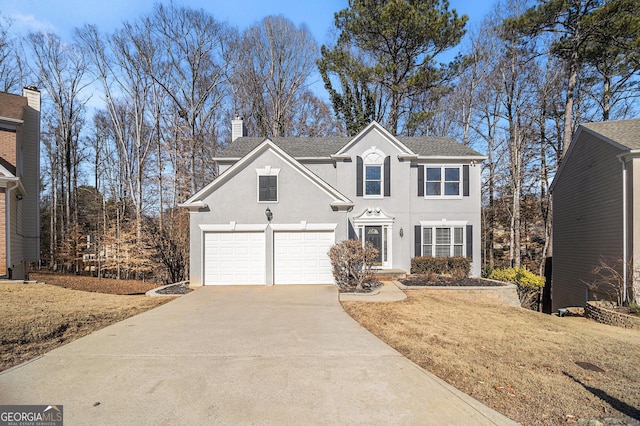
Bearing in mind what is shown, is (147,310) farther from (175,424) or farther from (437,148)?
(437,148)

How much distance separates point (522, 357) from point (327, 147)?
43.9ft

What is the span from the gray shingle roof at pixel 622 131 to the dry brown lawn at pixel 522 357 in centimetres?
621

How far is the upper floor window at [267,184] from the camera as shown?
1317cm

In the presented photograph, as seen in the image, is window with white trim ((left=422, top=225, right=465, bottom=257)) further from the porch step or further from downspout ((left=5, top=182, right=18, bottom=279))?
downspout ((left=5, top=182, right=18, bottom=279))

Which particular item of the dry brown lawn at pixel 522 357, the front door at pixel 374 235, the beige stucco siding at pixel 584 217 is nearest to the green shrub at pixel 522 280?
the beige stucco siding at pixel 584 217

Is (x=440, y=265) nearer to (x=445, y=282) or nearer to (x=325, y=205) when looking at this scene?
(x=445, y=282)

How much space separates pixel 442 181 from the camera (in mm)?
16609

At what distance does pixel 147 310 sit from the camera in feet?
30.3

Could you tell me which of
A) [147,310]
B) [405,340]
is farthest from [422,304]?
[147,310]

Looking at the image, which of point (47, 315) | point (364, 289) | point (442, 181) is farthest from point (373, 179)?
point (47, 315)

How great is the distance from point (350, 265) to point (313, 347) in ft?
20.2

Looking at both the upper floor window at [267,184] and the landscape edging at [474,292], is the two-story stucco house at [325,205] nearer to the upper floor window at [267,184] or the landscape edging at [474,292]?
the upper floor window at [267,184]

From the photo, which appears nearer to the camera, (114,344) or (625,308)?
(114,344)

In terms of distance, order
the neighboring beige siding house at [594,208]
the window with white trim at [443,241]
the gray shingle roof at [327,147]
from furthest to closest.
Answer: the gray shingle roof at [327,147]
the window with white trim at [443,241]
the neighboring beige siding house at [594,208]
